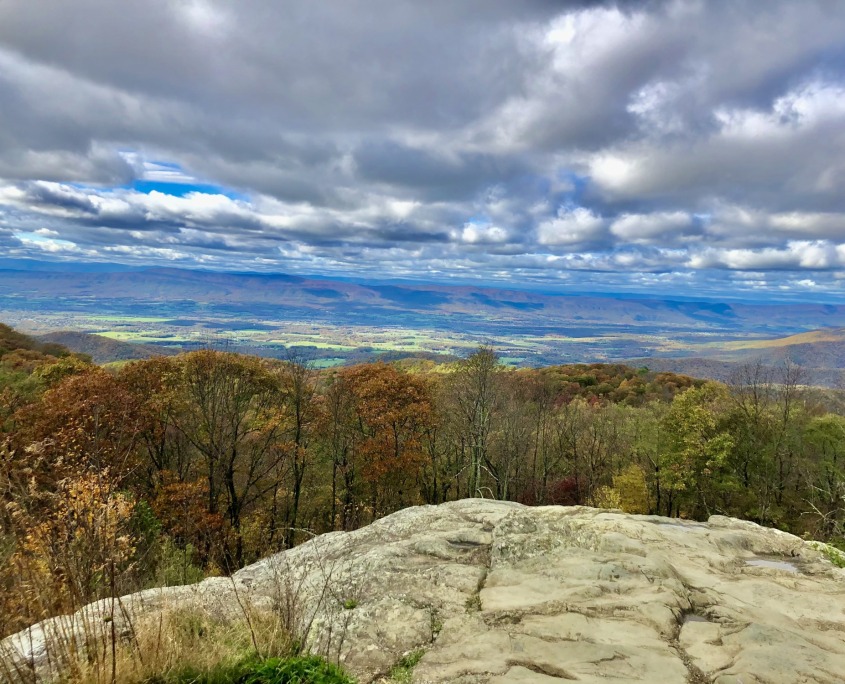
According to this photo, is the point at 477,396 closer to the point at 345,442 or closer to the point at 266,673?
the point at 345,442

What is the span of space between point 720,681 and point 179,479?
76.0 feet

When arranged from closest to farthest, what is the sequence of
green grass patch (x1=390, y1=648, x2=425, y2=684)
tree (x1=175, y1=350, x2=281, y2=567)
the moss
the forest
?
1. green grass patch (x1=390, y1=648, x2=425, y2=684)
2. the moss
3. the forest
4. tree (x1=175, y1=350, x2=281, y2=567)

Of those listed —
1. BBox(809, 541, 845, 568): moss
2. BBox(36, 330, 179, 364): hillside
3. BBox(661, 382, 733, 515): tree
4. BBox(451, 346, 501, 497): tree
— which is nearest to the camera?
BBox(809, 541, 845, 568): moss

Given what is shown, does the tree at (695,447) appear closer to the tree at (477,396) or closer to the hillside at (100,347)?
the tree at (477,396)

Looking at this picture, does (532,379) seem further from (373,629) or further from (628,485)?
(373,629)

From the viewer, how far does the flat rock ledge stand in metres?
5.58

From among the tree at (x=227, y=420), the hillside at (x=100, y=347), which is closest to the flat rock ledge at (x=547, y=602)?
the tree at (x=227, y=420)

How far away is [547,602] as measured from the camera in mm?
7426

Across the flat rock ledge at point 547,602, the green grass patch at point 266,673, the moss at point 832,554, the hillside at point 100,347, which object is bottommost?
the hillside at point 100,347

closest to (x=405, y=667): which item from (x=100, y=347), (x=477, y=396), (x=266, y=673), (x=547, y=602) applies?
(x=266, y=673)

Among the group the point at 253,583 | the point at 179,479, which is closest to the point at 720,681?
the point at 253,583

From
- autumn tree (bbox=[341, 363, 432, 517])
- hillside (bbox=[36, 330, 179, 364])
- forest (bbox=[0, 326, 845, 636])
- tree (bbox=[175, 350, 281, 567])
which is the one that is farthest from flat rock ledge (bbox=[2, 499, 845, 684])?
hillside (bbox=[36, 330, 179, 364])

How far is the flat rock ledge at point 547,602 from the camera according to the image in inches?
220

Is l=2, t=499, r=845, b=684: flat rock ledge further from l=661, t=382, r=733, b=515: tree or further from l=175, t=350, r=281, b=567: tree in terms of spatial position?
l=661, t=382, r=733, b=515: tree
